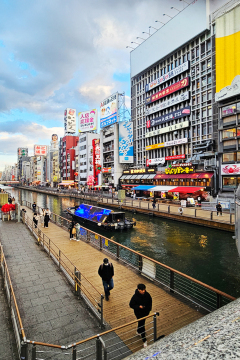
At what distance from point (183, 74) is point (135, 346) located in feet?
184

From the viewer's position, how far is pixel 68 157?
109 metres

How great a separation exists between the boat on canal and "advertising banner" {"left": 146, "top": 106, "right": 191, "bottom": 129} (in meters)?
32.8

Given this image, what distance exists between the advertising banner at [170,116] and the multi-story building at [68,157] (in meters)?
56.7

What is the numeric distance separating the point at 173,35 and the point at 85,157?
5501cm

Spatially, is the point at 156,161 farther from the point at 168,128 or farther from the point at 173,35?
the point at 173,35

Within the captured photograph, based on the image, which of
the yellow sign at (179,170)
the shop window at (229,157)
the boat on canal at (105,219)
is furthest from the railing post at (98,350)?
the yellow sign at (179,170)

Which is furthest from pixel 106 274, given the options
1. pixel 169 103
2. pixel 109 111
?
pixel 109 111

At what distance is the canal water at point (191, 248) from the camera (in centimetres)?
1356

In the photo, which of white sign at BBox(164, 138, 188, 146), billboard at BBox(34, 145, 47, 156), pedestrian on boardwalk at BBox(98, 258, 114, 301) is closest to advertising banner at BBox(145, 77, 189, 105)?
white sign at BBox(164, 138, 188, 146)

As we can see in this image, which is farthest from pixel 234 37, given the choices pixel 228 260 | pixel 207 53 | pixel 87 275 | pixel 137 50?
pixel 87 275

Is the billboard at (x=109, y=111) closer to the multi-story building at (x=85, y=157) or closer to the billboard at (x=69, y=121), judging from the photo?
the multi-story building at (x=85, y=157)

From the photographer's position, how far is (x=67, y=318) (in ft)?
22.6

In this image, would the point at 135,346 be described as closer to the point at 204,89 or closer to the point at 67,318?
the point at 67,318

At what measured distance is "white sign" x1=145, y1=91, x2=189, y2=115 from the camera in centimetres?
4966
